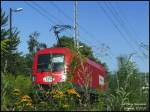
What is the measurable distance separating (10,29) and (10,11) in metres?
2.29

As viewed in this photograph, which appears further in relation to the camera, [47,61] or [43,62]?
[43,62]

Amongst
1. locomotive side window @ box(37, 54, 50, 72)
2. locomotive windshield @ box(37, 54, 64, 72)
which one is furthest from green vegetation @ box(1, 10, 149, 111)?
locomotive side window @ box(37, 54, 50, 72)

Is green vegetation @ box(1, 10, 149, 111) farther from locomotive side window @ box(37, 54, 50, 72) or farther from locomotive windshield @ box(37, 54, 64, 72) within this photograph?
locomotive side window @ box(37, 54, 50, 72)

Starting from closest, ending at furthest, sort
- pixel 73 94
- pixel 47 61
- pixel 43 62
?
pixel 73 94, pixel 47 61, pixel 43 62

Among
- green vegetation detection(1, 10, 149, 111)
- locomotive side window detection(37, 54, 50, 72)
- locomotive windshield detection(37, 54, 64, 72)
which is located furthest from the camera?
locomotive side window detection(37, 54, 50, 72)

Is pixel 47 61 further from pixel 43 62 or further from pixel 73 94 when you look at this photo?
pixel 73 94

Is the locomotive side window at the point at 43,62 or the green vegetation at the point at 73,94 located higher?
the locomotive side window at the point at 43,62

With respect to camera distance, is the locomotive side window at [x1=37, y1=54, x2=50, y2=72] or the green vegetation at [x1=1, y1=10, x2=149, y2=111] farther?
the locomotive side window at [x1=37, y1=54, x2=50, y2=72]

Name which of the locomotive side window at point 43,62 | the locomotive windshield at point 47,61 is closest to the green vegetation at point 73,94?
the locomotive windshield at point 47,61

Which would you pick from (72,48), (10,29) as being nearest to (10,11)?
(10,29)

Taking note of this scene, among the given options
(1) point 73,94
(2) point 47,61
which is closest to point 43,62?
(2) point 47,61

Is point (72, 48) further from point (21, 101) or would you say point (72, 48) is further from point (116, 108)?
point (116, 108)

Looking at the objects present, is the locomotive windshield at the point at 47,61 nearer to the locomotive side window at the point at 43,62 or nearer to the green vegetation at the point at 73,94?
the locomotive side window at the point at 43,62

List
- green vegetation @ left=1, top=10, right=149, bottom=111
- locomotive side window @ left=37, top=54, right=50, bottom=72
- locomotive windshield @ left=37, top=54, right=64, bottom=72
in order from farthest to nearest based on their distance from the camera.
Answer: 1. locomotive side window @ left=37, top=54, right=50, bottom=72
2. locomotive windshield @ left=37, top=54, right=64, bottom=72
3. green vegetation @ left=1, top=10, right=149, bottom=111
